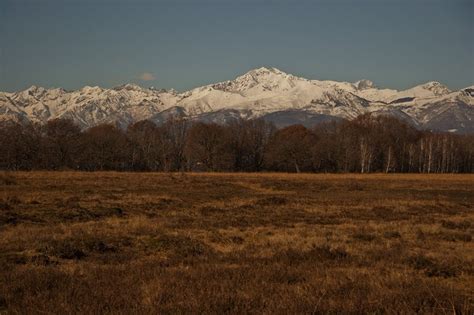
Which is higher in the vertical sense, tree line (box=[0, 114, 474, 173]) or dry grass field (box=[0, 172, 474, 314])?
tree line (box=[0, 114, 474, 173])

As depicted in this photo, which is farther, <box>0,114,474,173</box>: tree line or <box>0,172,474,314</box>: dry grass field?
<box>0,114,474,173</box>: tree line

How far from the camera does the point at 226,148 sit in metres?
104

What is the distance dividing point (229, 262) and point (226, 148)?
305 feet

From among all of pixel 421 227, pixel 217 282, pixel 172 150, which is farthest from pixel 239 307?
pixel 172 150

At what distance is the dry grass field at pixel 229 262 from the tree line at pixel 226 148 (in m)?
72.9

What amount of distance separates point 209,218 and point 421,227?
10222 mm

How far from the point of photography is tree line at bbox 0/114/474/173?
9288 cm

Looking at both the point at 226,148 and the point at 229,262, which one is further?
the point at 226,148

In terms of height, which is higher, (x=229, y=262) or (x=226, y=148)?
(x=226, y=148)

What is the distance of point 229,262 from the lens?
38.8ft

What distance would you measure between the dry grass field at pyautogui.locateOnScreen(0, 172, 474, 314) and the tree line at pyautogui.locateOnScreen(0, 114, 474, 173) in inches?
A: 2868

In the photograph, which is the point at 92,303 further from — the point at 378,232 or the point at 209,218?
the point at 209,218

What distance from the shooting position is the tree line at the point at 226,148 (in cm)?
9288

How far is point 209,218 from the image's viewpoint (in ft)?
74.7
